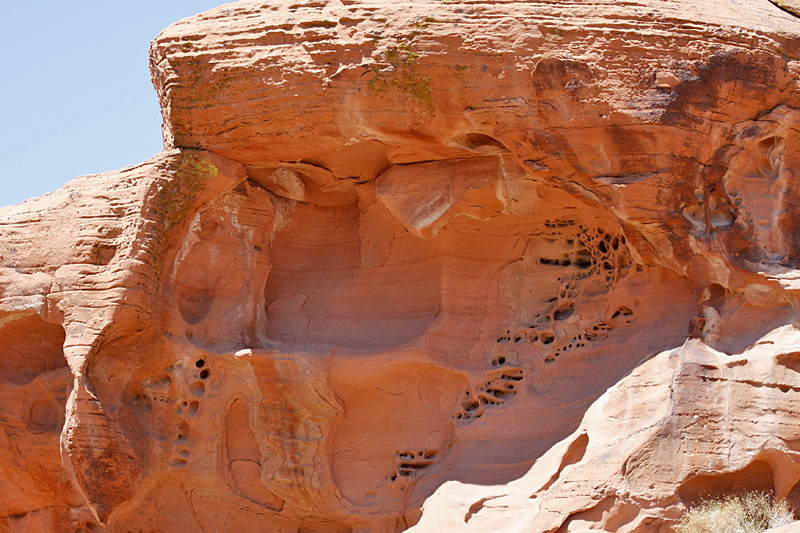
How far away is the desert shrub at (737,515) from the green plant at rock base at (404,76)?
3158 millimetres

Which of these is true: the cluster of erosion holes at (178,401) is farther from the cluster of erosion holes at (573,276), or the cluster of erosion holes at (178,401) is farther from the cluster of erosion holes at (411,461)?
the cluster of erosion holes at (573,276)

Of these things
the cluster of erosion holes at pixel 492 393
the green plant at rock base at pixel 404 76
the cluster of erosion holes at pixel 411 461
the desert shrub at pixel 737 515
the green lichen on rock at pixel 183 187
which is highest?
the green plant at rock base at pixel 404 76

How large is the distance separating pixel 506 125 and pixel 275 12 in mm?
1859

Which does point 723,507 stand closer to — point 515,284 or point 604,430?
point 604,430

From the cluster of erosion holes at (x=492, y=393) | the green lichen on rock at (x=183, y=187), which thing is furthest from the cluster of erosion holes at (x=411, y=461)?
the green lichen on rock at (x=183, y=187)

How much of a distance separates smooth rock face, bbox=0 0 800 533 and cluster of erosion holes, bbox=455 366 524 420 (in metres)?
0.03

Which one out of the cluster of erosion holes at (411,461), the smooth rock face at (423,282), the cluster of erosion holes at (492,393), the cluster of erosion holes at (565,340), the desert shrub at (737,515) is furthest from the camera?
the cluster of erosion holes at (411,461)

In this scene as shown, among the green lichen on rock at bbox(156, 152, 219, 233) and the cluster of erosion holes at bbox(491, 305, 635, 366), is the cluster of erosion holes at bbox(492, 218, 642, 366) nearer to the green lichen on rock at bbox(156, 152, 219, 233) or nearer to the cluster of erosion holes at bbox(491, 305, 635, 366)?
the cluster of erosion holes at bbox(491, 305, 635, 366)

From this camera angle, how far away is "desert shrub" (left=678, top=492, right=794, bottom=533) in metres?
6.64

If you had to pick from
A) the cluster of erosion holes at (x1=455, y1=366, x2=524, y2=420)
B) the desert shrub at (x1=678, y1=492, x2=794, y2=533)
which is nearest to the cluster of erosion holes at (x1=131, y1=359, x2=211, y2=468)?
the cluster of erosion holes at (x1=455, y1=366, x2=524, y2=420)

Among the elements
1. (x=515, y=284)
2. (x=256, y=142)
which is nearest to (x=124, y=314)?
(x=256, y=142)

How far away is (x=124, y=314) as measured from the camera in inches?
324

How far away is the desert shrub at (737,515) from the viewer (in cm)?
664

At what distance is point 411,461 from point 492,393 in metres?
0.82
